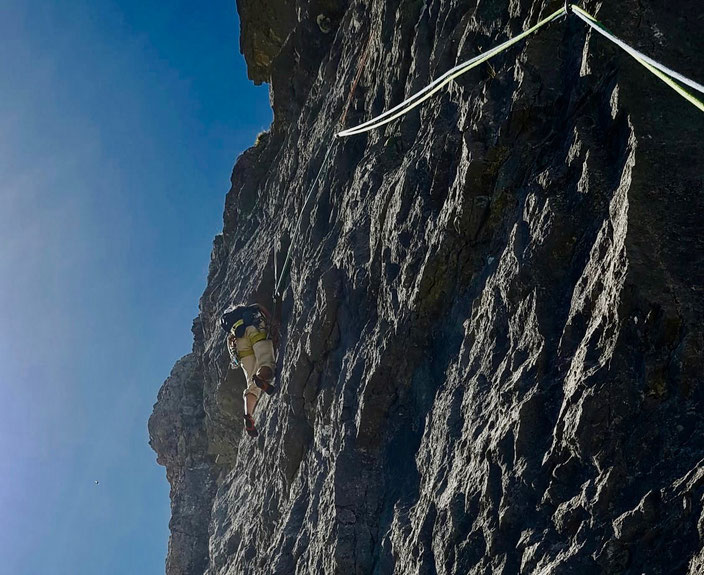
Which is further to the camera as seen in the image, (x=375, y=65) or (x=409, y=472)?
(x=375, y=65)

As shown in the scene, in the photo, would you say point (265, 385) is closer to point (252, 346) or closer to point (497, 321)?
point (252, 346)

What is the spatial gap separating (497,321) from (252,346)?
6588 millimetres

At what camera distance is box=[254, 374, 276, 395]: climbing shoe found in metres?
10.5

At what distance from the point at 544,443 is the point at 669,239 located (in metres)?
1.34

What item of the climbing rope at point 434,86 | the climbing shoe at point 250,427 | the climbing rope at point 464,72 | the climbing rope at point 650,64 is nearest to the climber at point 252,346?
the climbing shoe at point 250,427

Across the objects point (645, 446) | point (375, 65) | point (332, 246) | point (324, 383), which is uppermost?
point (375, 65)

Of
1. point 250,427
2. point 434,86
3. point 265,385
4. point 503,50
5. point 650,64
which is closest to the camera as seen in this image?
point 650,64

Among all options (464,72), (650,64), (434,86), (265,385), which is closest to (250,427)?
(265,385)

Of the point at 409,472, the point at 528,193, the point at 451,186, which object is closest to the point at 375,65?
the point at 451,186

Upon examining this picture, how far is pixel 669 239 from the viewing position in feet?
13.4

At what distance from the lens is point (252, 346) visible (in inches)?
444

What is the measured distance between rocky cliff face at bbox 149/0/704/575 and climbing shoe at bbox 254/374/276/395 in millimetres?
382

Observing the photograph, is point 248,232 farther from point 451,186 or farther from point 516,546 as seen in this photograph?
point 516,546

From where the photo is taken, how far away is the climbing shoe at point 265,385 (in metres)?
10.5
